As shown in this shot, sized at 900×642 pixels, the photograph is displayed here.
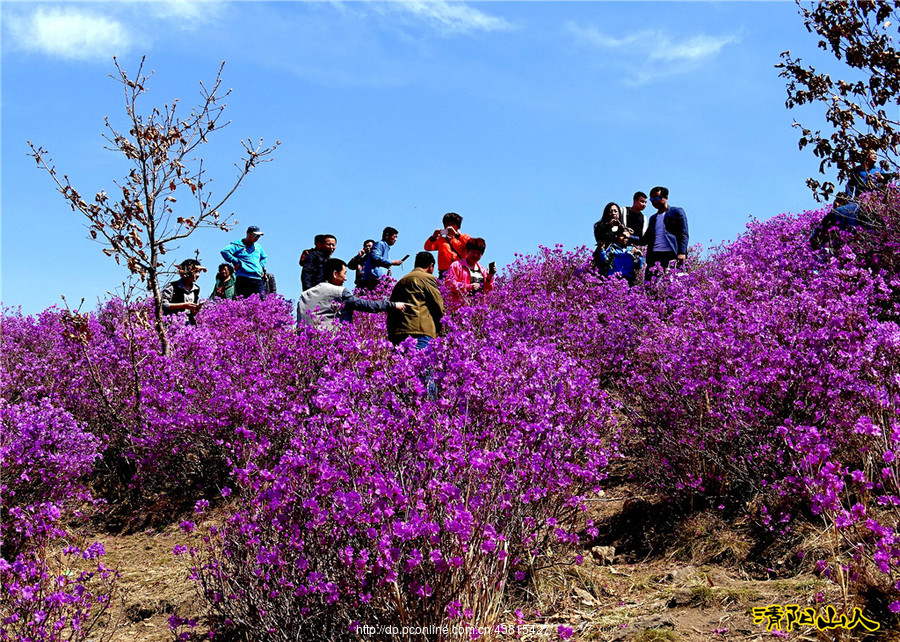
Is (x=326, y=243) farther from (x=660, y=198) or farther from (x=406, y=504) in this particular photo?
(x=406, y=504)

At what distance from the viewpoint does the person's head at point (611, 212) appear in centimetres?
1063

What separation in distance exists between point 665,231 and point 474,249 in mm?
2775

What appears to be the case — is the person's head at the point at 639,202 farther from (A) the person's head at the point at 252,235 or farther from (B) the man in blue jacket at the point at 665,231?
(A) the person's head at the point at 252,235

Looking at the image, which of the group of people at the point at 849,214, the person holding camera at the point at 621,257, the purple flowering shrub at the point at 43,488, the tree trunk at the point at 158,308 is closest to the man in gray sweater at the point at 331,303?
the tree trunk at the point at 158,308

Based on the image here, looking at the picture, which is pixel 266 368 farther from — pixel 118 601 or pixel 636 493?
pixel 636 493

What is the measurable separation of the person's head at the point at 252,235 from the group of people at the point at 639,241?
5901 millimetres

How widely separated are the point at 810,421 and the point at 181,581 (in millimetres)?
4727

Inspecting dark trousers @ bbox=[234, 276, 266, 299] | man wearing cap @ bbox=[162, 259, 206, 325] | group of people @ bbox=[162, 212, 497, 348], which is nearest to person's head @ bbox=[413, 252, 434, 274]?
group of people @ bbox=[162, 212, 497, 348]

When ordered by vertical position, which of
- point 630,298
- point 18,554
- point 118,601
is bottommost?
point 118,601

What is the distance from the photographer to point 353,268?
1303 centimetres

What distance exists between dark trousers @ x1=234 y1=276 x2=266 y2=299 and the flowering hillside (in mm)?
4258

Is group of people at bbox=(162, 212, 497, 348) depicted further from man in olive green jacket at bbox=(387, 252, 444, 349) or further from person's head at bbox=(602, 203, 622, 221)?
person's head at bbox=(602, 203, 622, 221)

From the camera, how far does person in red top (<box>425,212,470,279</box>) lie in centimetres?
1126

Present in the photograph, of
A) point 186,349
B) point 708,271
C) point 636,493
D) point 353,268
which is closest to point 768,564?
point 636,493
